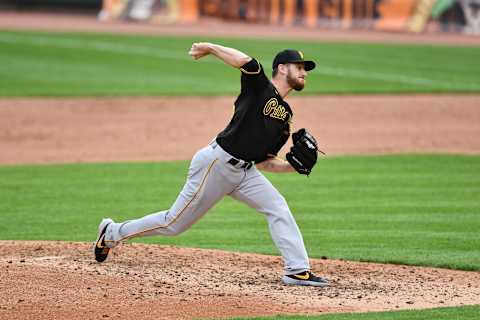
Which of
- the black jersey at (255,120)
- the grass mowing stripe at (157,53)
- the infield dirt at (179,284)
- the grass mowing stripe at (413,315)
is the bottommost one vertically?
the grass mowing stripe at (157,53)

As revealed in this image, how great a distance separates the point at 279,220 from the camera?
7.62 meters

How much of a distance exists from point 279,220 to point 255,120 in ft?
2.63

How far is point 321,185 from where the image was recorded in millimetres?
12227

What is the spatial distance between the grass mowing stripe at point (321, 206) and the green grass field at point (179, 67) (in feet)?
21.8

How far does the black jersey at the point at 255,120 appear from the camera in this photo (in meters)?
7.35

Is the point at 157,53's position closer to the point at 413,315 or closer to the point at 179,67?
the point at 179,67

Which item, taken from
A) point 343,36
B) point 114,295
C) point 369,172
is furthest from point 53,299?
point 343,36

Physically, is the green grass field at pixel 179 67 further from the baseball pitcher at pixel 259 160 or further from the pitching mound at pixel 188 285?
the baseball pitcher at pixel 259 160

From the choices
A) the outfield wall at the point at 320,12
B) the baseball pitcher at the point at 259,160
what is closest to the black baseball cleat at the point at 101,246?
the baseball pitcher at the point at 259,160

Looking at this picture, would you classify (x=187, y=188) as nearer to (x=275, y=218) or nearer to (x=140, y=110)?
(x=275, y=218)

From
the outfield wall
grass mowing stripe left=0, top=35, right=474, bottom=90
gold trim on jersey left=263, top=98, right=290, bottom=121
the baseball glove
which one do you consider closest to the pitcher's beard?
gold trim on jersey left=263, top=98, right=290, bottom=121

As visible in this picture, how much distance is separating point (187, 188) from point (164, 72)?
14.8 meters

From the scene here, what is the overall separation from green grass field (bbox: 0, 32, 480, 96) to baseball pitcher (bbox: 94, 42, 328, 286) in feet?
39.4

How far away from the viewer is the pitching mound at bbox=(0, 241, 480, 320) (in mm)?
6805
